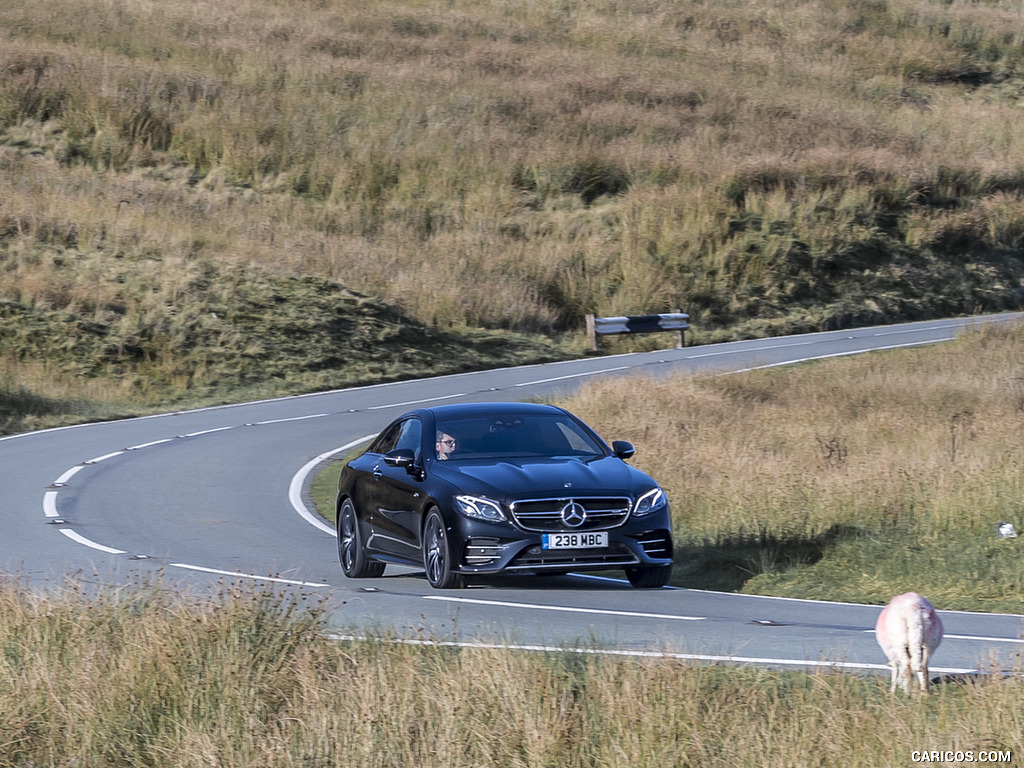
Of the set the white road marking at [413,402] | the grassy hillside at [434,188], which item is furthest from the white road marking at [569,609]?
the grassy hillside at [434,188]

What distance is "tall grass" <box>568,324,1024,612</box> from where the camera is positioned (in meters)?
13.1

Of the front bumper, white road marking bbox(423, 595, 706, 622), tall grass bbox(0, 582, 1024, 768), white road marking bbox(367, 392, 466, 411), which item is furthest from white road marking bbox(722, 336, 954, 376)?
tall grass bbox(0, 582, 1024, 768)

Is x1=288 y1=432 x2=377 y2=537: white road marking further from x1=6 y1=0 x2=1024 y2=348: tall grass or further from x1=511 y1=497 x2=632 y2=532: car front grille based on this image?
x1=6 y1=0 x2=1024 y2=348: tall grass

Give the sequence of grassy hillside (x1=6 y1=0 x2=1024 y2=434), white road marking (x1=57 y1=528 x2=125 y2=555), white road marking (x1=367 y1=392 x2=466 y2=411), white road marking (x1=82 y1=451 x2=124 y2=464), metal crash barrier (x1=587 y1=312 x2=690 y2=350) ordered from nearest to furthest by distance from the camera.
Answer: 1. white road marking (x1=57 y1=528 x2=125 y2=555)
2. white road marking (x1=82 y1=451 x2=124 y2=464)
3. white road marking (x1=367 y1=392 x2=466 y2=411)
4. grassy hillside (x1=6 y1=0 x2=1024 y2=434)
5. metal crash barrier (x1=587 y1=312 x2=690 y2=350)

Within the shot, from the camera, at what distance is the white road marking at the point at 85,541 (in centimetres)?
1455

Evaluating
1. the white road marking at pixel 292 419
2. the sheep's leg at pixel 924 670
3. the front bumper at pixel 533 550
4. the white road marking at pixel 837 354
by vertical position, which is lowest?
the white road marking at pixel 837 354

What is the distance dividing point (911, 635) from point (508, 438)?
6121 millimetres

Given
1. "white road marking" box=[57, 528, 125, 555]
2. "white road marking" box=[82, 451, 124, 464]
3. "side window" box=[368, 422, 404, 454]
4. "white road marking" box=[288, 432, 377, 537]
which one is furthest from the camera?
"white road marking" box=[82, 451, 124, 464]

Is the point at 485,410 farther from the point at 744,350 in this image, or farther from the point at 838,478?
the point at 744,350

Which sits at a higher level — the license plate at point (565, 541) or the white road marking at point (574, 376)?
the license plate at point (565, 541)

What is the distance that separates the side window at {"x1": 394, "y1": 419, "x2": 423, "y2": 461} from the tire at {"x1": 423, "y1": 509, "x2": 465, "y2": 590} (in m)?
0.77

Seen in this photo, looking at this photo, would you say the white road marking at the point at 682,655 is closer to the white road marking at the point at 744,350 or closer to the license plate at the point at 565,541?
the license plate at the point at 565,541

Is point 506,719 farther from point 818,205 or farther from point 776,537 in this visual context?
point 818,205

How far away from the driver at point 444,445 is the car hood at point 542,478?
0.75 ft
